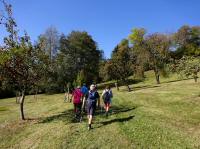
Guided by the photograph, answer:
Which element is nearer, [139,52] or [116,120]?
[116,120]

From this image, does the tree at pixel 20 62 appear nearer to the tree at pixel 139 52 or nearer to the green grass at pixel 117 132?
the green grass at pixel 117 132

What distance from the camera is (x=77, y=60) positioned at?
76.4 m

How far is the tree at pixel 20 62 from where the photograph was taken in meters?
24.6

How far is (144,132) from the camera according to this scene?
56.1 feet

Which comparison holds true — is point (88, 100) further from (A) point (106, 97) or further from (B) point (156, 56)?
(B) point (156, 56)

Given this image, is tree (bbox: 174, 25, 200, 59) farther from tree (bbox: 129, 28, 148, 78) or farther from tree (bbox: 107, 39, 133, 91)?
tree (bbox: 107, 39, 133, 91)

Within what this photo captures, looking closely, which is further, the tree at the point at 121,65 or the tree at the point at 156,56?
the tree at the point at 156,56

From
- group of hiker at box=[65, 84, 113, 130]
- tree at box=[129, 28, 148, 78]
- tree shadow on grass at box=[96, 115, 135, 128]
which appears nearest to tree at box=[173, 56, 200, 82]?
group of hiker at box=[65, 84, 113, 130]

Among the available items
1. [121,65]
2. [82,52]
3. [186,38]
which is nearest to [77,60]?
[82,52]

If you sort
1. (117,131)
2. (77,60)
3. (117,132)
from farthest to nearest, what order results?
(77,60), (117,131), (117,132)

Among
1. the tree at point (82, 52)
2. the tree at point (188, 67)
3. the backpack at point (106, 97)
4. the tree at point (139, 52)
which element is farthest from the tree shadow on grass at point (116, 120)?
the tree at point (82, 52)

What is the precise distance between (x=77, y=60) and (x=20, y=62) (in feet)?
169

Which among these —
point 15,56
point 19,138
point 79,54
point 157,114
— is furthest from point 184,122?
point 79,54

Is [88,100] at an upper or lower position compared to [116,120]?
upper
